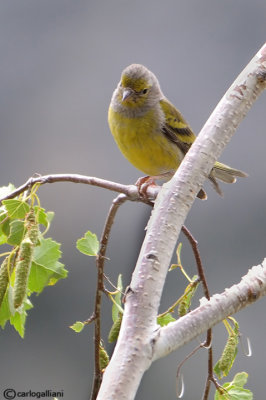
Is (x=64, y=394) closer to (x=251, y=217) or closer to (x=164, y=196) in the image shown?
(x=251, y=217)

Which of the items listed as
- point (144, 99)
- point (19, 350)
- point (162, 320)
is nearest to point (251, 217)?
point (144, 99)

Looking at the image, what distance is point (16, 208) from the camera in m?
1.04

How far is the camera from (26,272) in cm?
90

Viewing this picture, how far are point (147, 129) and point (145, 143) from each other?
0.21 ft

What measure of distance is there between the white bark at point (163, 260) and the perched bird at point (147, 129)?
850mm

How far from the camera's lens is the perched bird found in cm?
184

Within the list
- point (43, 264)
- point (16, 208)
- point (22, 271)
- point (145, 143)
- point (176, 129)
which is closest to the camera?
point (22, 271)

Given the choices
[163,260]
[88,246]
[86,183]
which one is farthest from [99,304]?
[163,260]

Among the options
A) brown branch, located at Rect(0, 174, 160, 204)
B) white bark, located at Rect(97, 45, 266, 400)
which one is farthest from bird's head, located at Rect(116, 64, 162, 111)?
white bark, located at Rect(97, 45, 266, 400)

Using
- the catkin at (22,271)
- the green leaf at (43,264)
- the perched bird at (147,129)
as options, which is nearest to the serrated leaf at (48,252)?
the green leaf at (43,264)

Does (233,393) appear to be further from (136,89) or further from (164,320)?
(136,89)

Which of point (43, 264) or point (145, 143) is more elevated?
point (145, 143)

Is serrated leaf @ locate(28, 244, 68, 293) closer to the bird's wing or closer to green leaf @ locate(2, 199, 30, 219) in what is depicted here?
green leaf @ locate(2, 199, 30, 219)

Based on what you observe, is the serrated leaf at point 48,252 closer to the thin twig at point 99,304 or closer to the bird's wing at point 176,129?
the thin twig at point 99,304
